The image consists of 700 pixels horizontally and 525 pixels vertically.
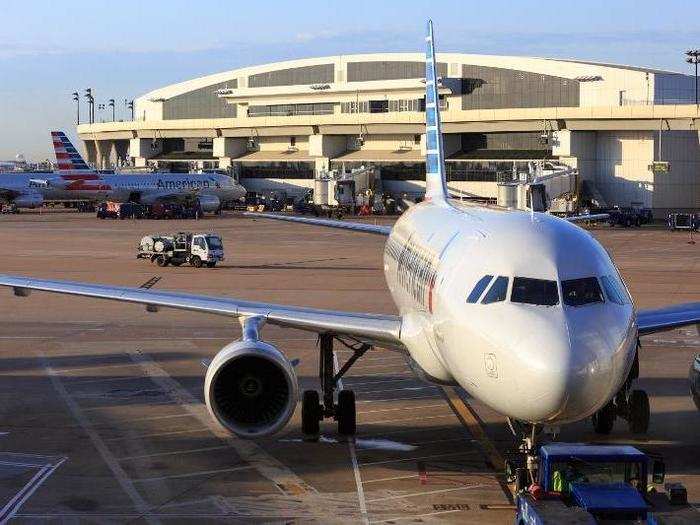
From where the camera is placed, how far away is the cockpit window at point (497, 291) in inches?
621

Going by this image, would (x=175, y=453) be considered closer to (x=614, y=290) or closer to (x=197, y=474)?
(x=197, y=474)

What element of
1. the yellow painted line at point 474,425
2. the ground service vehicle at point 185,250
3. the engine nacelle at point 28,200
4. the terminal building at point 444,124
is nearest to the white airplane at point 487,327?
the yellow painted line at point 474,425

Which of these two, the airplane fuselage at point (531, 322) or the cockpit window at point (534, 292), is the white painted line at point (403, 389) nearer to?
the airplane fuselage at point (531, 322)

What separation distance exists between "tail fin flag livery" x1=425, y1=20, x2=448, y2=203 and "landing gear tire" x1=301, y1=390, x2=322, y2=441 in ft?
28.5

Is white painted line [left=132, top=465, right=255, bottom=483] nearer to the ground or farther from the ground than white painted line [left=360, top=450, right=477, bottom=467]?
farther from the ground

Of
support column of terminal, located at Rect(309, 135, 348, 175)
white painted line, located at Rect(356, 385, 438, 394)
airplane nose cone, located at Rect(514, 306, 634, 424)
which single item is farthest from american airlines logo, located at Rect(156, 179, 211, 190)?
airplane nose cone, located at Rect(514, 306, 634, 424)

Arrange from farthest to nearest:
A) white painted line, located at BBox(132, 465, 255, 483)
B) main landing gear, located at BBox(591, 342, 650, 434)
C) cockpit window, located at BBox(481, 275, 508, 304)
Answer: main landing gear, located at BBox(591, 342, 650, 434) → white painted line, located at BBox(132, 465, 255, 483) → cockpit window, located at BBox(481, 275, 508, 304)

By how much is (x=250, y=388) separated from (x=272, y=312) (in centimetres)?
243

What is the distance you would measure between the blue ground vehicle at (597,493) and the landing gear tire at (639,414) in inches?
223

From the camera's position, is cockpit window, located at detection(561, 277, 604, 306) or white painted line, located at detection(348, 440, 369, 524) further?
white painted line, located at detection(348, 440, 369, 524)

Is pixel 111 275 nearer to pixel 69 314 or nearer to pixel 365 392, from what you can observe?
pixel 69 314

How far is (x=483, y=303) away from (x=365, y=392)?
1051cm

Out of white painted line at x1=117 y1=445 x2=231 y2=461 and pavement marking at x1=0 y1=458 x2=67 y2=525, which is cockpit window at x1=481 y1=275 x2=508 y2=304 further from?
pavement marking at x1=0 y1=458 x2=67 y2=525

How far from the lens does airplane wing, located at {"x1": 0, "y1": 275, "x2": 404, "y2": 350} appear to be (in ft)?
67.5
